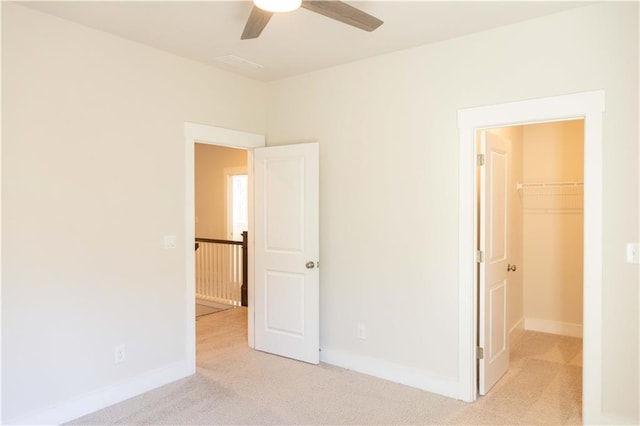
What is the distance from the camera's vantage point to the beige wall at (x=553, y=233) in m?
4.85

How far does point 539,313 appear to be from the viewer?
507 cm

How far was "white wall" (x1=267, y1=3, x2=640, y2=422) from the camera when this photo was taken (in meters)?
2.65

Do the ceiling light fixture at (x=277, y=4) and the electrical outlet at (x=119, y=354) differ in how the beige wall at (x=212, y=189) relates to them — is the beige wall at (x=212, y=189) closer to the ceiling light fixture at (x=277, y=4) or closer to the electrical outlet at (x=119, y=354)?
the electrical outlet at (x=119, y=354)

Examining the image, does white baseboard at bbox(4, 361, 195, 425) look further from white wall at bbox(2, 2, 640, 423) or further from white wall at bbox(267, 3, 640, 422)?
white wall at bbox(267, 3, 640, 422)

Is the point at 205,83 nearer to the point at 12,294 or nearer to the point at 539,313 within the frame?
the point at 12,294

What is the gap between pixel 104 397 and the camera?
3.13m

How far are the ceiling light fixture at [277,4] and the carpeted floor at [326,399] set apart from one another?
99.6 inches

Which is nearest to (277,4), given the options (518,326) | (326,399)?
(326,399)

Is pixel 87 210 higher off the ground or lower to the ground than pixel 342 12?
lower

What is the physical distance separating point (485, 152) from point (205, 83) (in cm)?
245

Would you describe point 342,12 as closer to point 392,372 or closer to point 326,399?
point 326,399

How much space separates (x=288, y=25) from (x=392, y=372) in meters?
2.83

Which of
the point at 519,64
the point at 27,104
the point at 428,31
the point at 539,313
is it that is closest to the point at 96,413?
the point at 27,104

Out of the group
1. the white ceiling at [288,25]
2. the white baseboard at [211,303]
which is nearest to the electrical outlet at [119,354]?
the white ceiling at [288,25]
